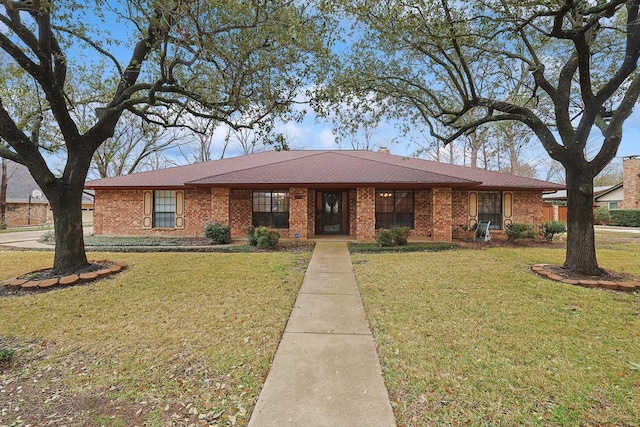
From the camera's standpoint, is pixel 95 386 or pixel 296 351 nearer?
pixel 95 386

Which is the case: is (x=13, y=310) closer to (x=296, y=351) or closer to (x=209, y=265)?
(x=209, y=265)

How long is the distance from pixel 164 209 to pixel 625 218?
99.4ft

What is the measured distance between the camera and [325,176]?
1198 centimetres

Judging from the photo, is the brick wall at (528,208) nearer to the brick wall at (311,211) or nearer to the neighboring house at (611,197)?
the brick wall at (311,211)

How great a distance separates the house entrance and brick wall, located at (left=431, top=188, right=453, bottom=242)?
3.92m

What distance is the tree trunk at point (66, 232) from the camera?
637 centimetres

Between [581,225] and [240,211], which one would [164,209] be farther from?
[581,225]

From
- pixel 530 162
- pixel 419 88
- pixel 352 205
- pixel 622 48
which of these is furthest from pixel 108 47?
pixel 530 162

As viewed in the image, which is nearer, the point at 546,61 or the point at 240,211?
the point at 546,61

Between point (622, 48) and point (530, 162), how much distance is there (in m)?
28.9

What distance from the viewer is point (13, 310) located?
4574 millimetres

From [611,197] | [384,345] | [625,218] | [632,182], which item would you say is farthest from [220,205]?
[611,197]

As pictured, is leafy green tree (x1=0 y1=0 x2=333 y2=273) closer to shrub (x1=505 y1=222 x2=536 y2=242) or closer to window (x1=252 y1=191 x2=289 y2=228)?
window (x1=252 y1=191 x2=289 y2=228)

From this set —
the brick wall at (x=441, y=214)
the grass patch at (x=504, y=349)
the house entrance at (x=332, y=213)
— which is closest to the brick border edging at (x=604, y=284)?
the grass patch at (x=504, y=349)
